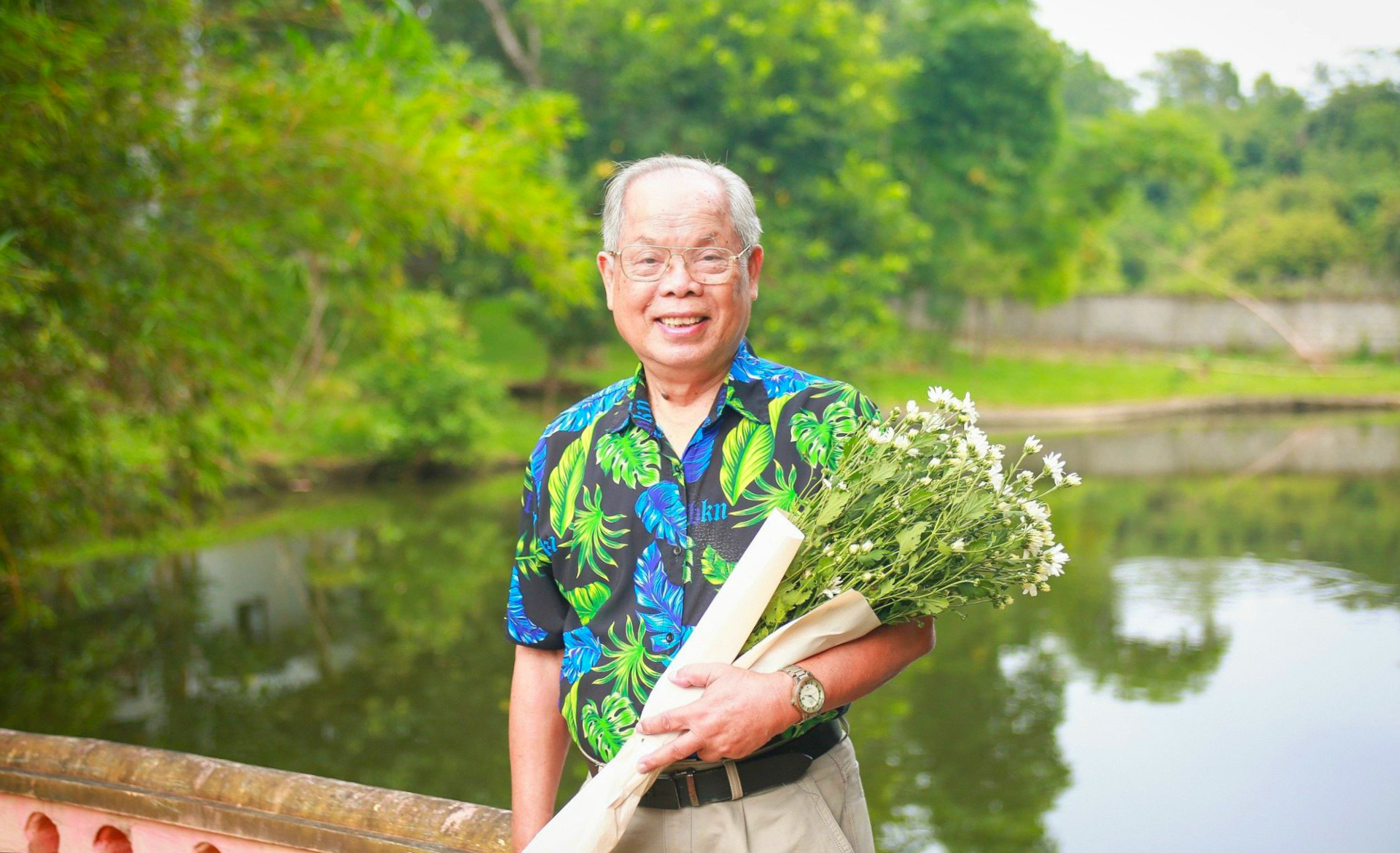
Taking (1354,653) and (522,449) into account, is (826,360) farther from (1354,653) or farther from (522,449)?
(1354,653)

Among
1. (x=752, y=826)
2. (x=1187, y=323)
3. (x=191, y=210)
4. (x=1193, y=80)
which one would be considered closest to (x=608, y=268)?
(x=752, y=826)

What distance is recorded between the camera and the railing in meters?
2.19

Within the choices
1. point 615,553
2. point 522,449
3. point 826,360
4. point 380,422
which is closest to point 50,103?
point 615,553

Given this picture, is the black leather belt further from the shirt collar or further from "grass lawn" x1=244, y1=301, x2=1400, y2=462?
"grass lawn" x1=244, y1=301, x2=1400, y2=462

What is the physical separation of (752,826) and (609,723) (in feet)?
0.78

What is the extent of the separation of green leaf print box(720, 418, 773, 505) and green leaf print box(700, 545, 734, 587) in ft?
0.25

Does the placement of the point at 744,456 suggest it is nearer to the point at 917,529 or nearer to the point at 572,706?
the point at 917,529

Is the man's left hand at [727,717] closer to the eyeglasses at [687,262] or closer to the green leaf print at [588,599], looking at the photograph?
the green leaf print at [588,599]

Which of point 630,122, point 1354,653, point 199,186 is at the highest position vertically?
point 630,122

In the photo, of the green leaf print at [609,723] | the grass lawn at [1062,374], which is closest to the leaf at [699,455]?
the green leaf print at [609,723]

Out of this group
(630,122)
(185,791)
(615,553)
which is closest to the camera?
(615,553)

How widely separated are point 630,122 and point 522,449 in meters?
6.98

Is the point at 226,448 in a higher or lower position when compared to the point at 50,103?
lower

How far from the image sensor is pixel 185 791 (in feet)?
8.06
